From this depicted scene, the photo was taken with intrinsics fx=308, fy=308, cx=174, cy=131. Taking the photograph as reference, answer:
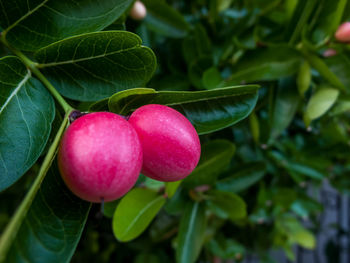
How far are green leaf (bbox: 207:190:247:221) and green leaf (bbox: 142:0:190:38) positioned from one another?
1.34 ft

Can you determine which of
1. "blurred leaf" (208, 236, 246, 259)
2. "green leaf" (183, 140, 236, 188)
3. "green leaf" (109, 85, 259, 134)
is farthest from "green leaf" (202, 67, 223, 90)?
"blurred leaf" (208, 236, 246, 259)

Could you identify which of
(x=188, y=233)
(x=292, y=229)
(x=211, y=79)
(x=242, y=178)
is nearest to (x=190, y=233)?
(x=188, y=233)

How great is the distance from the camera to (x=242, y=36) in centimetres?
74

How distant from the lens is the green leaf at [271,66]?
0.64m

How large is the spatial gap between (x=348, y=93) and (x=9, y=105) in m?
0.67

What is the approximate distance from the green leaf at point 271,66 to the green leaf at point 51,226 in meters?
0.44

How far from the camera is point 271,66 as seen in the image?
64 centimetres

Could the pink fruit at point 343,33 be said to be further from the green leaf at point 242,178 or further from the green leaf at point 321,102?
the green leaf at point 242,178

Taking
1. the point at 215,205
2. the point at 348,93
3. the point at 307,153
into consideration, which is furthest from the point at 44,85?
the point at 307,153

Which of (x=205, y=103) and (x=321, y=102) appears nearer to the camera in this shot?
(x=205, y=103)

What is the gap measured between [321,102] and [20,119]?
57 centimetres

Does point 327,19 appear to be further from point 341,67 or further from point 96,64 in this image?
point 96,64

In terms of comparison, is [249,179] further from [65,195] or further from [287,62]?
[65,195]

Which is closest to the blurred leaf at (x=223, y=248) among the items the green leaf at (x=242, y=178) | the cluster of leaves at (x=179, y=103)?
the cluster of leaves at (x=179, y=103)
